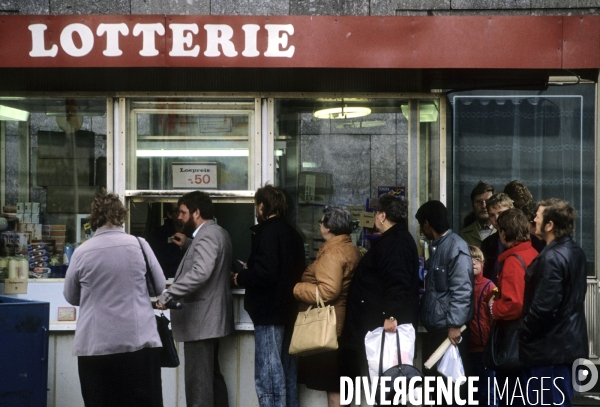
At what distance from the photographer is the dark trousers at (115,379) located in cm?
544

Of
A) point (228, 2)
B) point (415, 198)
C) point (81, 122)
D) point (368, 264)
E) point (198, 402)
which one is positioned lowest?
point (198, 402)

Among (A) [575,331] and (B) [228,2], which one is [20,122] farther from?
(A) [575,331]

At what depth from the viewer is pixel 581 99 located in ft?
28.1

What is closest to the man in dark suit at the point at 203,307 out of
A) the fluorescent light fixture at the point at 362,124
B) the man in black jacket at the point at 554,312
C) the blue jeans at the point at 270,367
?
the blue jeans at the point at 270,367

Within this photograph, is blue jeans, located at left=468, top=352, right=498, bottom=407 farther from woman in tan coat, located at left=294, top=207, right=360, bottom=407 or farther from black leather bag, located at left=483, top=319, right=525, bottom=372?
woman in tan coat, located at left=294, top=207, right=360, bottom=407

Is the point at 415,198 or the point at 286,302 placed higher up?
the point at 415,198

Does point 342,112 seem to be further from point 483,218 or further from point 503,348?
point 503,348

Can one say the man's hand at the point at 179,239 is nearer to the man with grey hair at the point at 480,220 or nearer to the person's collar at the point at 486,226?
the man with grey hair at the point at 480,220

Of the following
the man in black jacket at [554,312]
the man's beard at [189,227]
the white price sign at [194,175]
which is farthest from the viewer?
the white price sign at [194,175]

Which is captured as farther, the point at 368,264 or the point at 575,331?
the point at 368,264

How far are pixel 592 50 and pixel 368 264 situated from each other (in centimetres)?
234

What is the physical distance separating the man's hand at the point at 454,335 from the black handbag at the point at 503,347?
0.23m

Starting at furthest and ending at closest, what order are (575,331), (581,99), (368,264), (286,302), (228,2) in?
(581,99) < (228,2) < (286,302) < (368,264) < (575,331)

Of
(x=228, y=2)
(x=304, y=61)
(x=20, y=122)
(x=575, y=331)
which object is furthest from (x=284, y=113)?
(x=575, y=331)
